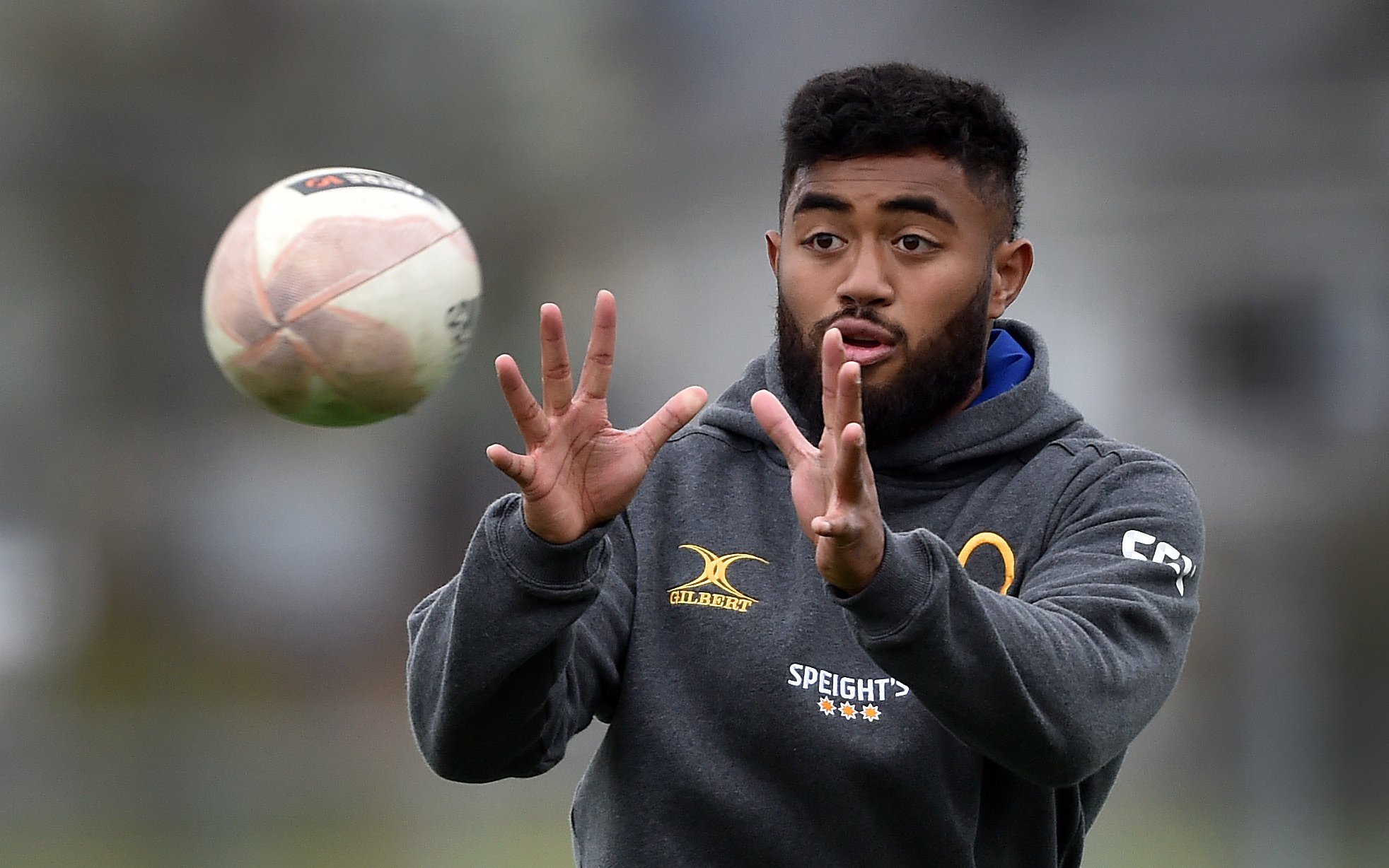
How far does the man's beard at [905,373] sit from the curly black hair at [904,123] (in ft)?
0.67

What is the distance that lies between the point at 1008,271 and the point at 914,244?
32 centimetres

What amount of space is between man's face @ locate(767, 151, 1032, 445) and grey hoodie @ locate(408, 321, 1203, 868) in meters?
0.09

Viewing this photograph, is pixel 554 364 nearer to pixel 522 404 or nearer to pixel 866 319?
pixel 522 404

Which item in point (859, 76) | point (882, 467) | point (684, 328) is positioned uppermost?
point (859, 76)

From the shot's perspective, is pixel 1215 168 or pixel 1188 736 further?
pixel 1215 168

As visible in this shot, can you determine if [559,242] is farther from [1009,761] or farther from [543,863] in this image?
[1009,761]

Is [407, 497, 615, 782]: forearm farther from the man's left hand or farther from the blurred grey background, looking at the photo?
the blurred grey background

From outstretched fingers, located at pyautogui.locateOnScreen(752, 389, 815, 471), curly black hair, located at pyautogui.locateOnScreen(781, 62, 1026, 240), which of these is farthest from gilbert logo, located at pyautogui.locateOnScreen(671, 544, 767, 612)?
curly black hair, located at pyautogui.locateOnScreen(781, 62, 1026, 240)

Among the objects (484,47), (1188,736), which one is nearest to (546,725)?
(1188,736)

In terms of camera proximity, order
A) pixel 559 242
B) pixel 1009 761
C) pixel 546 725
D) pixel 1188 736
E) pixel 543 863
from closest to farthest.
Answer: pixel 1009 761 → pixel 546 725 → pixel 543 863 → pixel 1188 736 → pixel 559 242

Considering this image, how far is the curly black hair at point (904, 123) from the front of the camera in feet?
8.96

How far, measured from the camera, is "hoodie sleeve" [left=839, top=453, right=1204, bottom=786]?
6.97 ft

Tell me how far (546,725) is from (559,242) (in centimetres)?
689

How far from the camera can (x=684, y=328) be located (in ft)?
27.7
